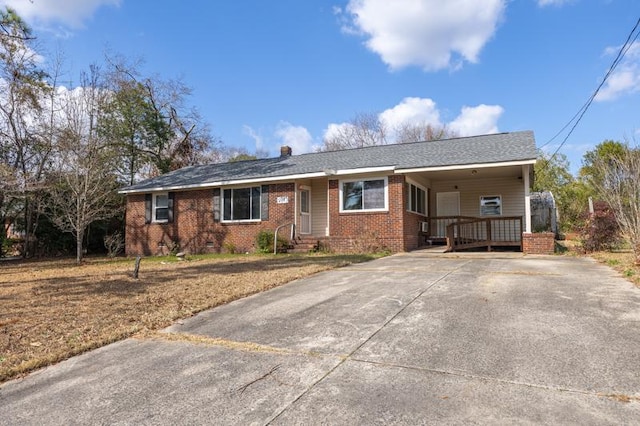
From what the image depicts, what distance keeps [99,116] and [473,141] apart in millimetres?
20181

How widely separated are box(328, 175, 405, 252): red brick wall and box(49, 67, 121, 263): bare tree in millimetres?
8079

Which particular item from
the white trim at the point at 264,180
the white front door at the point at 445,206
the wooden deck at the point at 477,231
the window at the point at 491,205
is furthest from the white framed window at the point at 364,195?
the window at the point at 491,205

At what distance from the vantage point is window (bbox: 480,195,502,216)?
629 inches

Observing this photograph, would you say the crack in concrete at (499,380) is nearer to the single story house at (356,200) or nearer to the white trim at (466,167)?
the single story house at (356,200)

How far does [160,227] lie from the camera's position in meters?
17.8

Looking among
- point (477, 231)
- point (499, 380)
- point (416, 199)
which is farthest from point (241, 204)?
point (499, 380)

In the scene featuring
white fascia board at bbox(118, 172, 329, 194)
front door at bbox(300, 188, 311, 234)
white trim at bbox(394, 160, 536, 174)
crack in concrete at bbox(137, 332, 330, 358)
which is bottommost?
crack in concrete at bbox(137, 332, 330, 358)

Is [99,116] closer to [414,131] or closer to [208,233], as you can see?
[208,233]

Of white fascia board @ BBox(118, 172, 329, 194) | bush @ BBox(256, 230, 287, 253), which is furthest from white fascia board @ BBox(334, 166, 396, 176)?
bush @ BBox(256, 230, 287, 253)

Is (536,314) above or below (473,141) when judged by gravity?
below

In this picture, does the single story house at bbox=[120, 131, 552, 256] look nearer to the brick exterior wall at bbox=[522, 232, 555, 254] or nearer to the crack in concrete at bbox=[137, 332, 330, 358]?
the brick exterior wall at bbox=[522, 232, 555, 254]

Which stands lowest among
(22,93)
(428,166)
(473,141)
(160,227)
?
(160,227)

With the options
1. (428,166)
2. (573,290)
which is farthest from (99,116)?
(573,290)

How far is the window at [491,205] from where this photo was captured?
52.4ft
